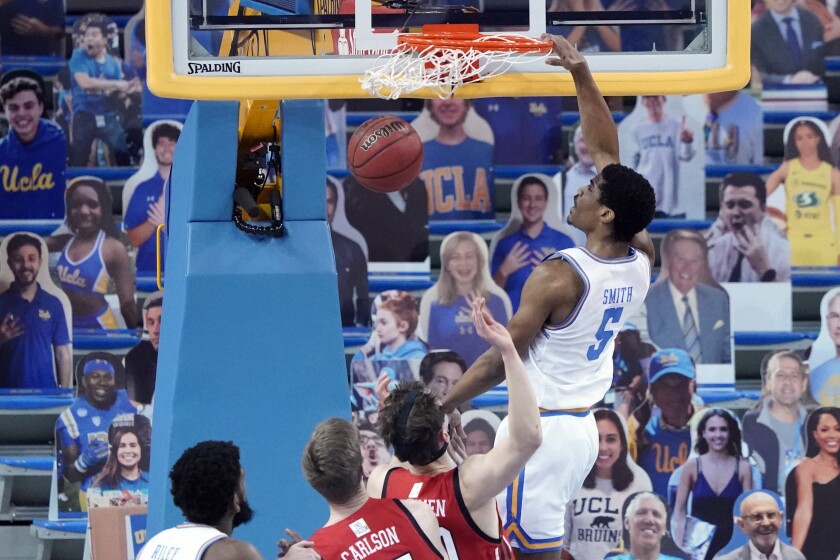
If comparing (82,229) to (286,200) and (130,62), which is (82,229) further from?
(286,200)

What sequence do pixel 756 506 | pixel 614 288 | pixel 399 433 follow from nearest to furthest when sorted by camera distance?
pixel 399 433 < pixel 614 288 < pixel 756 506

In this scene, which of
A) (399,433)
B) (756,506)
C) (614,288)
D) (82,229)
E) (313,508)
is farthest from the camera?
(82,229)

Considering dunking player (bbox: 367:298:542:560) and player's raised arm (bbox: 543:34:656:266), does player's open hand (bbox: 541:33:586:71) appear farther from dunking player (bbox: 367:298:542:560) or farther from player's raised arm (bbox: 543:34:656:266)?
dunking player (bbox: 367:298:542:560)

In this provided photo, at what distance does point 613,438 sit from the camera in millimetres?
8039

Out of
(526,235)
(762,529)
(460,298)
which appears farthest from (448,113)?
(762,529)

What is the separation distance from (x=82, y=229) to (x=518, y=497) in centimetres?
534

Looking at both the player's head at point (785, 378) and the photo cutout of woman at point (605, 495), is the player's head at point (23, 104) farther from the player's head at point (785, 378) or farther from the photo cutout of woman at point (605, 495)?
the player's head at point (785, 378)

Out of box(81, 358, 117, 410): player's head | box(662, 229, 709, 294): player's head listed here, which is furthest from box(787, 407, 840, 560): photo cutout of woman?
box(81, 358, 117, 410): player's head

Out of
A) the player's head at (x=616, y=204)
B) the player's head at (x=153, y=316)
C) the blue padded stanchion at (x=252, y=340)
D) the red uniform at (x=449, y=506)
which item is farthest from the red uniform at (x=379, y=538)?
the player's head at (x=153, y=316)

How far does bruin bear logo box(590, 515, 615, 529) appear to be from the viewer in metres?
7.91

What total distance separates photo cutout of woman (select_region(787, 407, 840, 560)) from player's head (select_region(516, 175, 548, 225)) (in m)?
2.28

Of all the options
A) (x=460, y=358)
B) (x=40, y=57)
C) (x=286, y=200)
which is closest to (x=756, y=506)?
(x=460, y=358)

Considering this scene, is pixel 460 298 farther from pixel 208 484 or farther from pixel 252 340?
pixel 208 484

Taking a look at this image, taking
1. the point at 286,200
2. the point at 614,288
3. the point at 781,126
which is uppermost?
the point at 781,126
